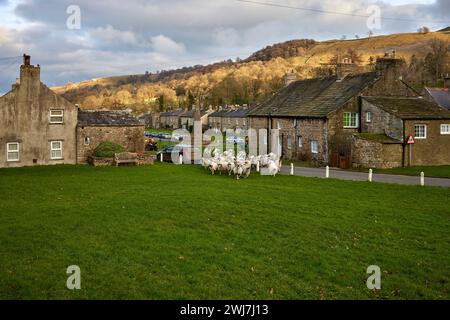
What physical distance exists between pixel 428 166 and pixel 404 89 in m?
9.53

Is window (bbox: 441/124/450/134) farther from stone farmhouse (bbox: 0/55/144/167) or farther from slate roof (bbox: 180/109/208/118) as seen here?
slate roof (bbox: 180/109/208/118)

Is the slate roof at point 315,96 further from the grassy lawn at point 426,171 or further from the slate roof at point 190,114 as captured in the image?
the slate roof at point 190,114

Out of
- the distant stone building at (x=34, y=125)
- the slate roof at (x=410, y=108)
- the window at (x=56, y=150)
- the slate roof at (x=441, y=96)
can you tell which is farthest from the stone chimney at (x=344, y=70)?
the window at (x=56, y=150)

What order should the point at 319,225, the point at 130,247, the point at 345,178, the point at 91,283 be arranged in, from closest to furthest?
the point at 91,283
the point at 130,247
the point at 319,225
the point at 345,178

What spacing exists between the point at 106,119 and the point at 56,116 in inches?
179

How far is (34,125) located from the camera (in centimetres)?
3869

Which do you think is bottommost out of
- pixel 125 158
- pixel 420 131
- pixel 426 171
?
pixel 426 171

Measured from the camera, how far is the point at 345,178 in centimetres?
3150

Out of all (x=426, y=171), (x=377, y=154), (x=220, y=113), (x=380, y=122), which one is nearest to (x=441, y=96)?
(x=380, y=122)

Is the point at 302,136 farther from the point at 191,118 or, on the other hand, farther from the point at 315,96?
the point at 191,118

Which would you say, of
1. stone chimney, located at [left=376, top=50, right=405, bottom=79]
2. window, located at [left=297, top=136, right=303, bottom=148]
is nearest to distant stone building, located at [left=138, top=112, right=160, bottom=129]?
window, located at [left=297, top=136, right=303, bottom=148]

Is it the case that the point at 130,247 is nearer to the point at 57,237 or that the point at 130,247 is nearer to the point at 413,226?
the point at 57,237

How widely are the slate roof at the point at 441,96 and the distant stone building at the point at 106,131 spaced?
40.4m

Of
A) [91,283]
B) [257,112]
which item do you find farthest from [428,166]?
[91,283]
